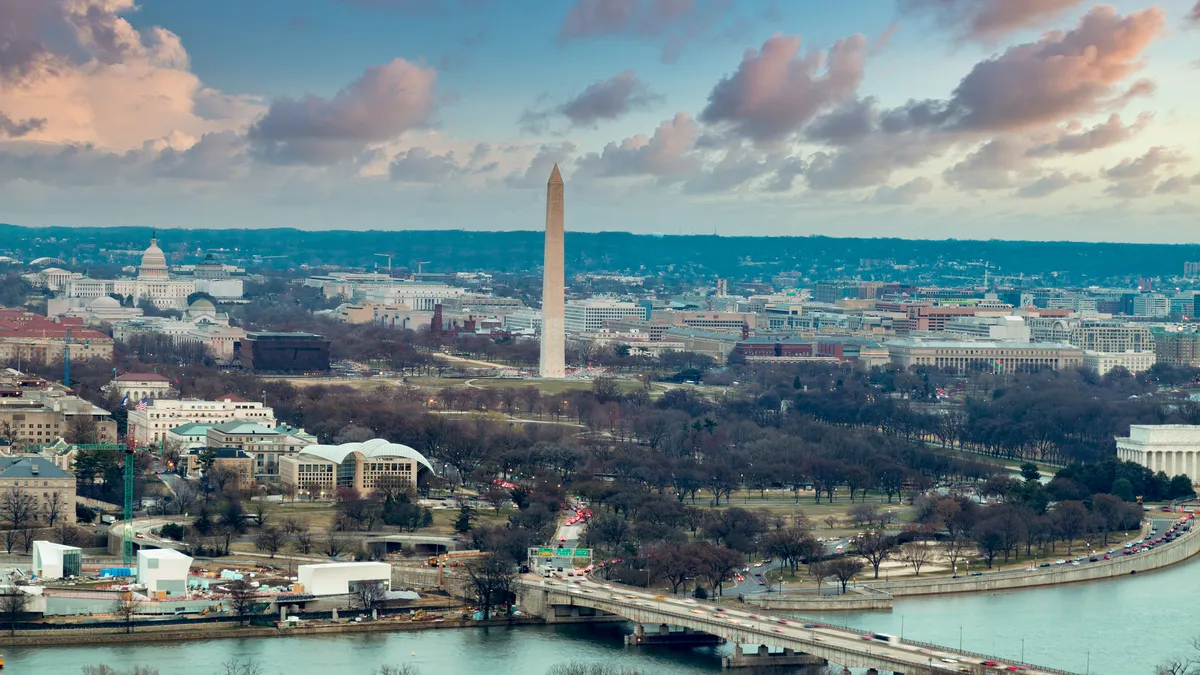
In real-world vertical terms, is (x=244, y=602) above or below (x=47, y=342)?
below

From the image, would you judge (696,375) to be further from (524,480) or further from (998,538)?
(998,538)

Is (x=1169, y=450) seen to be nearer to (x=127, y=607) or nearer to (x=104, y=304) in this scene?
(x=127, y=607)

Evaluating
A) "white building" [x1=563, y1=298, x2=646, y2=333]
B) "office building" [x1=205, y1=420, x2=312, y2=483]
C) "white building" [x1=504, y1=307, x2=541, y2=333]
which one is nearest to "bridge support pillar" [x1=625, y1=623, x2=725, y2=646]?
"office building" [x1=205, y1=420, x2=312, y2=483]

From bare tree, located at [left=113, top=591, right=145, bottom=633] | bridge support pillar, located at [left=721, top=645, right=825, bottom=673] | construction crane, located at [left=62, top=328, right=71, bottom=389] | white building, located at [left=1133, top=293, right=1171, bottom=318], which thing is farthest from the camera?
white building, located at [left=1133, top=293, right=1171, bottom=318]

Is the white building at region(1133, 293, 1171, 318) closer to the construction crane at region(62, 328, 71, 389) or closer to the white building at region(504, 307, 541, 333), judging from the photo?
the white building at region(504, 307, 541, 333)

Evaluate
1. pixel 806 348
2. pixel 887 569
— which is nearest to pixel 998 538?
pixel 887 569

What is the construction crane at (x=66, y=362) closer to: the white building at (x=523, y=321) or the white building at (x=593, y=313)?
the white building at (x=523, y=321)

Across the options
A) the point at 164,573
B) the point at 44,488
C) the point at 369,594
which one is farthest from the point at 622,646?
the point at 44,488
